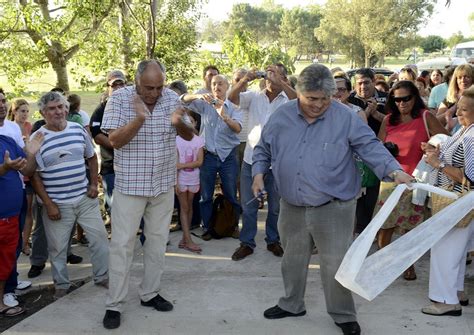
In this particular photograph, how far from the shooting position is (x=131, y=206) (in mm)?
4328

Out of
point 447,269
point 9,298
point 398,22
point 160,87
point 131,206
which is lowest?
point 9,298

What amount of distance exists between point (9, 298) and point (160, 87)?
7.43 ft

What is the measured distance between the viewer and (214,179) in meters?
6.47

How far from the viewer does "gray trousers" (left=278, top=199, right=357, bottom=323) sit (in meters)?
4.03

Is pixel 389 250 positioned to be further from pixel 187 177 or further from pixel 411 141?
pixel 187 177

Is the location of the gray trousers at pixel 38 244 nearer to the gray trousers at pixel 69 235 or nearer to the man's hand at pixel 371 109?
the gray trousers at pixel 69 235

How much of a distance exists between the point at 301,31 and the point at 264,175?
195 ft

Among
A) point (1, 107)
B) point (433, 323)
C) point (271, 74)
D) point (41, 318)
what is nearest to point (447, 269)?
point (433, 323)

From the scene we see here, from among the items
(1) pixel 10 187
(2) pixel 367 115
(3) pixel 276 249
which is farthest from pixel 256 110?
(1) pixel 10 187

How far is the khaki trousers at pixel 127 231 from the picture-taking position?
433 cm

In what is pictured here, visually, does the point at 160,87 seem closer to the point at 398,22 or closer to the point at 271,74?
the point at 271,74

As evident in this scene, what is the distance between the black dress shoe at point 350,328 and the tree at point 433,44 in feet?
192

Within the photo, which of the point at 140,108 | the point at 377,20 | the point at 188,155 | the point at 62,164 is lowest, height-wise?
the point at 188,155

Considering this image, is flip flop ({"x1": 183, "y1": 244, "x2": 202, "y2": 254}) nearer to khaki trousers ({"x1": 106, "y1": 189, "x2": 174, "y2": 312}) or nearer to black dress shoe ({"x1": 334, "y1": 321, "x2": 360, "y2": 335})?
khaki trousers ({"x1": 106, "y1": 189, "x2": 174, "y2": 312})
